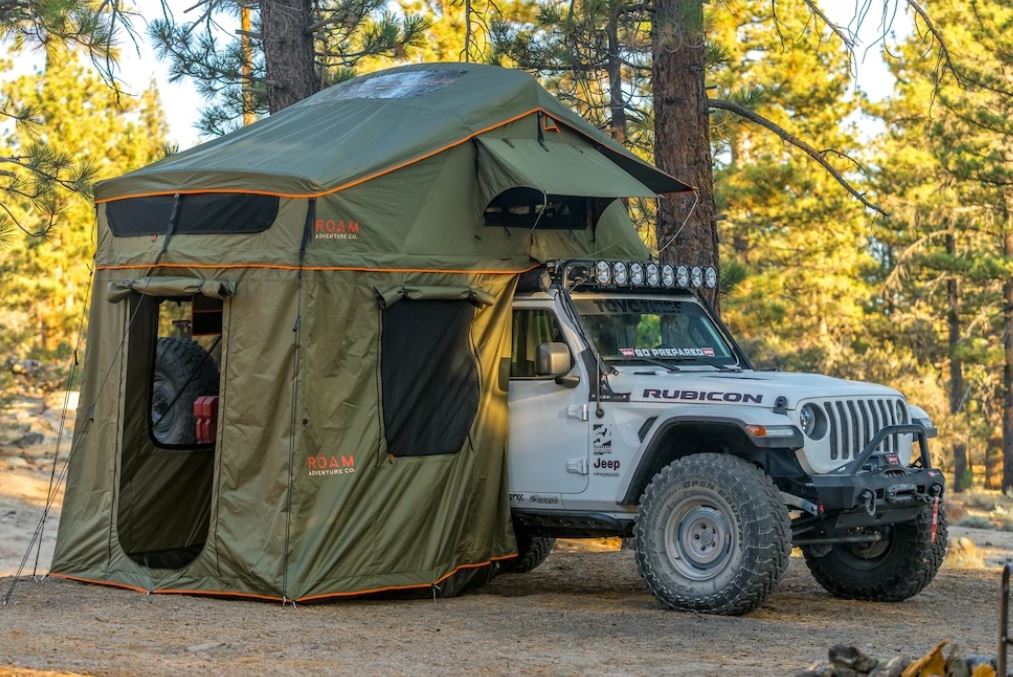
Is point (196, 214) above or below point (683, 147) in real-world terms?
below

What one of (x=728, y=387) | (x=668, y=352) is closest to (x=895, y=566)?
(x=728, y=387)

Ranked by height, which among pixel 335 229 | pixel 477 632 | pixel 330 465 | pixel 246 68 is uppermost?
pixel 246 68

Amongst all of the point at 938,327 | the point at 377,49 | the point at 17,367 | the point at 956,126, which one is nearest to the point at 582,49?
the point at 377,49

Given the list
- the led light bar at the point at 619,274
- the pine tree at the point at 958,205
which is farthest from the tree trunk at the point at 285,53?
the pine tree at the point at 958,205

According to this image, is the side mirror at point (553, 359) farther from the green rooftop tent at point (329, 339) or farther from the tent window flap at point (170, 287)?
the tent window flap at point (170, 287)

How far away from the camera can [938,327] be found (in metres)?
39.1

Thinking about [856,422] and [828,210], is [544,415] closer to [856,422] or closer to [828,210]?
[856,422]

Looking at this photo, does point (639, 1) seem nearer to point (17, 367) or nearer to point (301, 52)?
point (301, 52)

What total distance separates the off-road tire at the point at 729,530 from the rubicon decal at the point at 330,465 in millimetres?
1893

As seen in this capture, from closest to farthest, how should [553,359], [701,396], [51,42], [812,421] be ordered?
[812,421] → [701,396] → [553,359] → [51,42]

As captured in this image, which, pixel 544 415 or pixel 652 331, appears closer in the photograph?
pixel 544 415

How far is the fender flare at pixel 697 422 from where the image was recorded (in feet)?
28.4

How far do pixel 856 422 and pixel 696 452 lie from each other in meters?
1.05

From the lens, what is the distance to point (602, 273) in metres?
9.72
